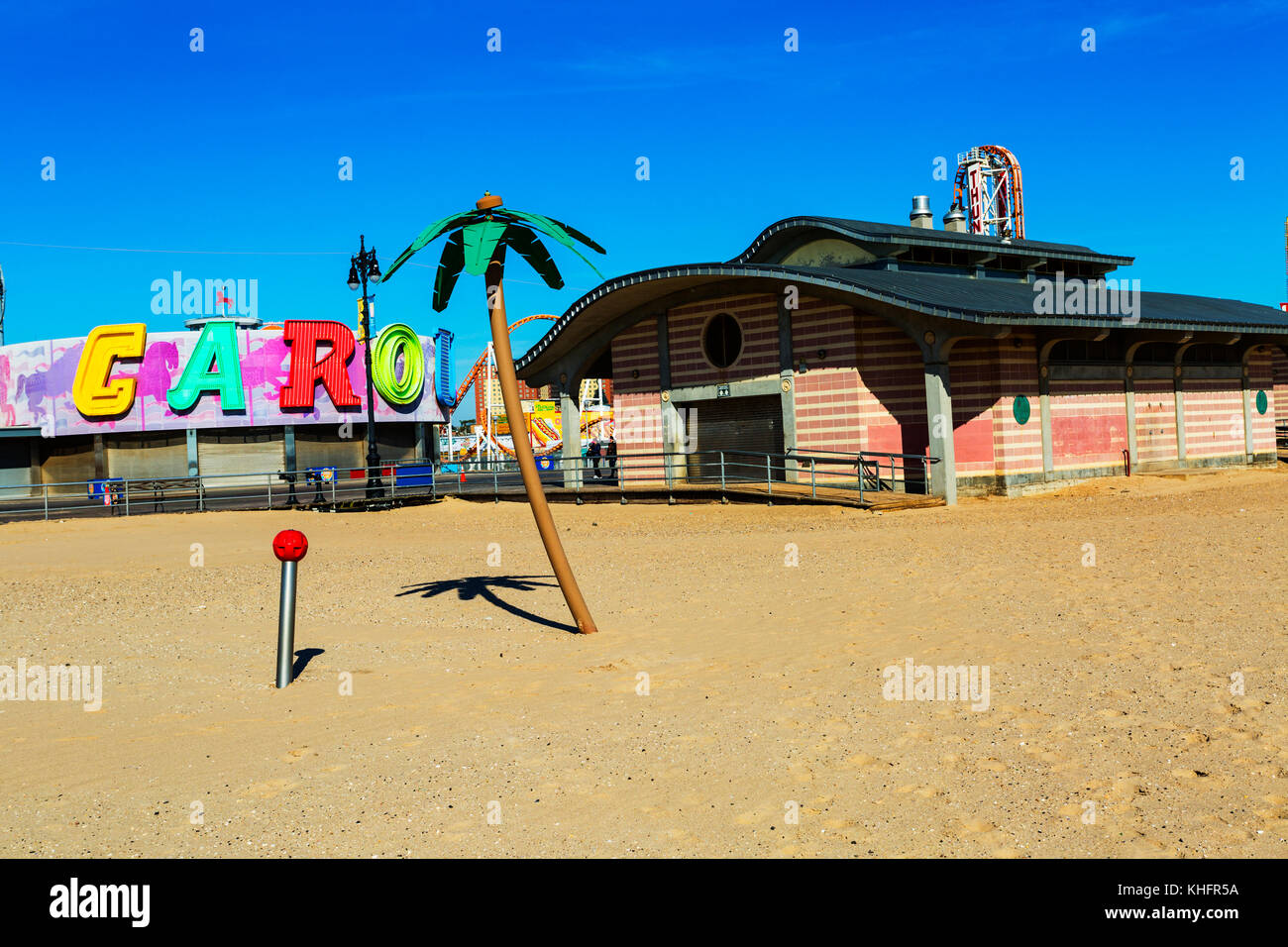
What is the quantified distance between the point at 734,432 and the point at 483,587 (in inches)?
536

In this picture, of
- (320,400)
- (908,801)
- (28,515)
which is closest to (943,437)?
(908,801)

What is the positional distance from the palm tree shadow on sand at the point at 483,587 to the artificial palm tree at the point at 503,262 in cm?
117

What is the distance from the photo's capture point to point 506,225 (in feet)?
31.4

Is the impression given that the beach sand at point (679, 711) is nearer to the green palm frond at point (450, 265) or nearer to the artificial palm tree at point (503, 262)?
the artificial palm tree at point (503, 262)

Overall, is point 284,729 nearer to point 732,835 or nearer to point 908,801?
point 732,835

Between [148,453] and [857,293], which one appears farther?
[148,453]

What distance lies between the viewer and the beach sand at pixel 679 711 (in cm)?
471

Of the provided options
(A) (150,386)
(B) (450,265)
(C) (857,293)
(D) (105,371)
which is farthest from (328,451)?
(B) (450,265)

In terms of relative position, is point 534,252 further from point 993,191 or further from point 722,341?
point 993,191

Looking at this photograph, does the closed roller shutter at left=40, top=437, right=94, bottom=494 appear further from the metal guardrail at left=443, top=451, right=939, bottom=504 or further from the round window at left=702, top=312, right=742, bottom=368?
the round window at left=702, top=312, right=742, bottom=368

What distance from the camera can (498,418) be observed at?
71.8m

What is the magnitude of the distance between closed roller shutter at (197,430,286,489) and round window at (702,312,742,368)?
26.7 m

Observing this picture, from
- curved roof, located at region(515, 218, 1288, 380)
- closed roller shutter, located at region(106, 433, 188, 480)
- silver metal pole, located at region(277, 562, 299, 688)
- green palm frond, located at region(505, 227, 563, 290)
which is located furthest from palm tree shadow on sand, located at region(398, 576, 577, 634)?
closed roller shutter, located at region(106, 433, 188, 480)

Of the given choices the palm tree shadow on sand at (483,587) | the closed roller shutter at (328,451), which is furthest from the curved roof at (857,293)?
the closed roller shutter at (328,451)
